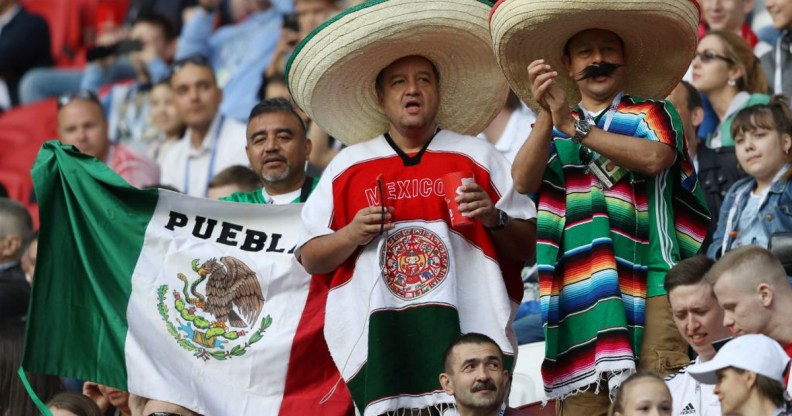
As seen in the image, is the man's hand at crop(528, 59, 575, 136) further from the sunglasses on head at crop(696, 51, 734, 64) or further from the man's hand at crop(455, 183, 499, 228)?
the sunglasses on head at crop(696, 51, 734, 64)

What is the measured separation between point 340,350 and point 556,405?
0.98 m

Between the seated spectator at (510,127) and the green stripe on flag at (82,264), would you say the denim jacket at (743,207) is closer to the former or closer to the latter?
the seated spectator at (510,127)

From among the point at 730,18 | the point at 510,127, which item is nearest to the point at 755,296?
the point at 510,127

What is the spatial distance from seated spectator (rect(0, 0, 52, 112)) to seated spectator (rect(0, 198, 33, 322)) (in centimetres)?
675

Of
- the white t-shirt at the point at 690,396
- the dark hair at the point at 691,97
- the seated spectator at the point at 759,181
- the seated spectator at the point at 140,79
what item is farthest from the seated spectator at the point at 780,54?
the seated spectator at the point at 140,79

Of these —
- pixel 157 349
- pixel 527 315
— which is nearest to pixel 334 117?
pixel 157 349

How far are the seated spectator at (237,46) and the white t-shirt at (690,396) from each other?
23.8 feet

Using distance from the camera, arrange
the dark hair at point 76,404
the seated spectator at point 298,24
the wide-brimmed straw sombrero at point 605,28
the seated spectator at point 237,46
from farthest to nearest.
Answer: the seated spectator at point 237,46, the seated spectator at point 298,24, the dark hair at point 76,404, the wide-brimmed straw sombrero at point 605,28

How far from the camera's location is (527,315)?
29.8 feet

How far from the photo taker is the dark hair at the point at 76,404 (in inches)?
314

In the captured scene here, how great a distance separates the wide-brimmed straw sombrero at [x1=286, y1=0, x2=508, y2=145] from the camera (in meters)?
7.15

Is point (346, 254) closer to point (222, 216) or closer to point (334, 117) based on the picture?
point (334, 117)

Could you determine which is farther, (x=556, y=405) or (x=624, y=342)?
(x=556, y=405)

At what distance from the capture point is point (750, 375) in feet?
18.1
